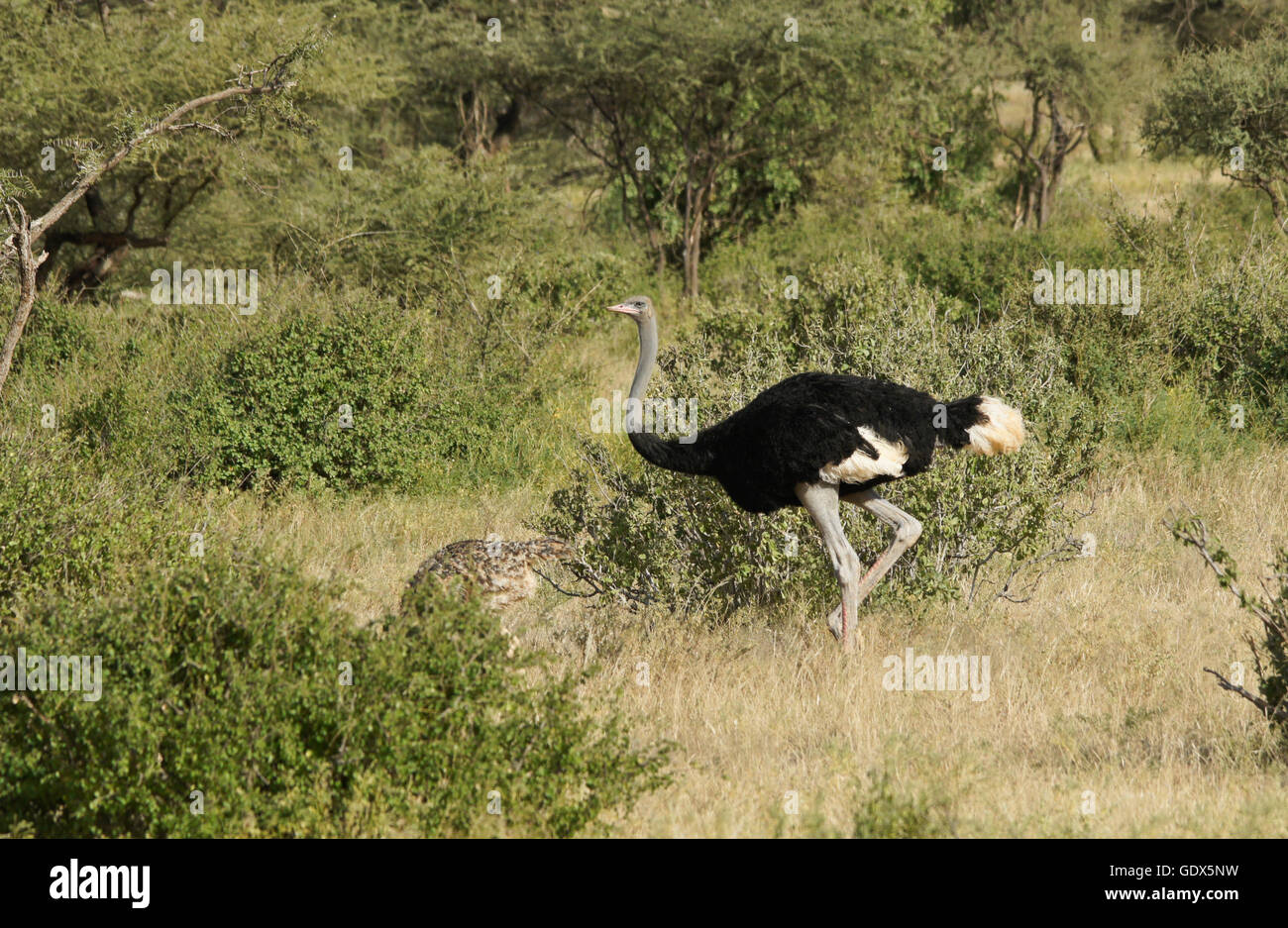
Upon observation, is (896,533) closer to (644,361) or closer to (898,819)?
(644,361)

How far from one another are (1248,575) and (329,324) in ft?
19.9

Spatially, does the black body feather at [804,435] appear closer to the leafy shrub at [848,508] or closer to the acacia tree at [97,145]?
the leafy shrub at [848,508]

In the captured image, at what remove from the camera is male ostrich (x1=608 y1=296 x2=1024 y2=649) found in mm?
6188

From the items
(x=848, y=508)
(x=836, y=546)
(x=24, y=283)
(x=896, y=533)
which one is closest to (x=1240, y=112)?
(x=848, y=508)

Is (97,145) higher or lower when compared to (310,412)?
higher

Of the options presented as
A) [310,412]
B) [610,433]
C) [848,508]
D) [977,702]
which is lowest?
[977,702]

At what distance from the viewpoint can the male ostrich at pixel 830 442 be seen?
6.19m

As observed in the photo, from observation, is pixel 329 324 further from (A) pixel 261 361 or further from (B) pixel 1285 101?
(B) pixel 1285 101

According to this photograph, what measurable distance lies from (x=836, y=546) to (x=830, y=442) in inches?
24.4

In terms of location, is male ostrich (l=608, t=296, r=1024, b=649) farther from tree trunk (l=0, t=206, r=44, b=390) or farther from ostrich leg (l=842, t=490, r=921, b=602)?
tree trunk (l=0, t=206, r=44, b=390)

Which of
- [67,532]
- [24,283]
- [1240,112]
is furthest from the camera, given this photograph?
[1240,112]

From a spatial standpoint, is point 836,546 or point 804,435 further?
point 836,546

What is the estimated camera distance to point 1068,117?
822 inches

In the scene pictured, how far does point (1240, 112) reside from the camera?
1566 cm
